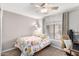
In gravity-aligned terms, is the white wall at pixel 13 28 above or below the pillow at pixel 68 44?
above

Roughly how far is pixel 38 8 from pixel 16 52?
0.87 m

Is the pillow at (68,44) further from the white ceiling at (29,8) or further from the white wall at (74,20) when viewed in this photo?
the white ceiling at (29,8)

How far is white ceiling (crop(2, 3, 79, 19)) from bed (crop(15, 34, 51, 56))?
1.30 ft

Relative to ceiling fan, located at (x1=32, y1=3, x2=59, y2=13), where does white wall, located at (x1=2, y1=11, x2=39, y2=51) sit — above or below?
below

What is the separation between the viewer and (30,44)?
1.63 m

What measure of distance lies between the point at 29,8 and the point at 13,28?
453 mm

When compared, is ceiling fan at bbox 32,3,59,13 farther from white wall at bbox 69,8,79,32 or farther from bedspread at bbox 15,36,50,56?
bedspread at bbox 15,36,50,56

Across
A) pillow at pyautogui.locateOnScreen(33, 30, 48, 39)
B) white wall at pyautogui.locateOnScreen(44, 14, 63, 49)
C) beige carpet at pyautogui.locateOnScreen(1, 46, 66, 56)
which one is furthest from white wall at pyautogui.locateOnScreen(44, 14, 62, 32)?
beige carpet at pyautogui.locateOnScreen(1, 46, 66, 56)

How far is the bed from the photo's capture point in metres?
1.64

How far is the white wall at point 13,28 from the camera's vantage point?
166 cm

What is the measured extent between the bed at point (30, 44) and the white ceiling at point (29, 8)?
15.6 inches

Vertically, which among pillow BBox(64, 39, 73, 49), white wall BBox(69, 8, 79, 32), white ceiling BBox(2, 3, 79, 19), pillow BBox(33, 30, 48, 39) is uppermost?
white ceiling BBox(2, 3, 79, 19)

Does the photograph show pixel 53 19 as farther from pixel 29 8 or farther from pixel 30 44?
pixel 30 44

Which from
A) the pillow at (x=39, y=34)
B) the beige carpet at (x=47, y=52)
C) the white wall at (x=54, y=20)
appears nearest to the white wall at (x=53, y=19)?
the white wall at (x=54, y=20)
